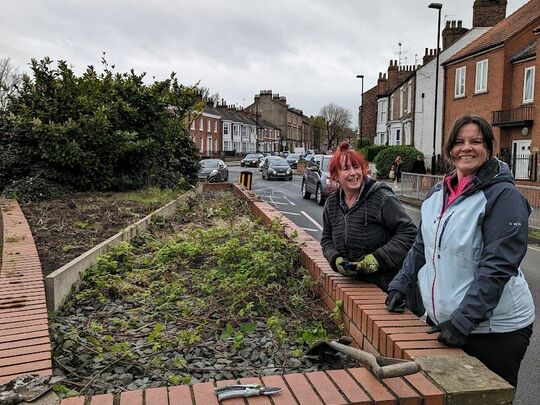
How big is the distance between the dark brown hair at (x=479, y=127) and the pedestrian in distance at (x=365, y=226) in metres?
0.79

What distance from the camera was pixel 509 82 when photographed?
1025 inches

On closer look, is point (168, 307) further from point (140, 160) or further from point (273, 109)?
point (273, 109)

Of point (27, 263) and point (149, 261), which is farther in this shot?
point (149, 261)

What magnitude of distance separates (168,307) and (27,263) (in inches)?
67.1

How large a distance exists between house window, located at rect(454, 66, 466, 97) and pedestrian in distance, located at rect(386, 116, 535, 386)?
30.7m

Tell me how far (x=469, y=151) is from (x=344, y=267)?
120 cm

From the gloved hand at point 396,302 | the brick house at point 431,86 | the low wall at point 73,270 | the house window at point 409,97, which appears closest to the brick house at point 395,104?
the house window at point 409,97

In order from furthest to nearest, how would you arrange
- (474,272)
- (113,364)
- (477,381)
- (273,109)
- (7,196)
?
(273,109), (7,196), (113,364), (474,272), (477,381)

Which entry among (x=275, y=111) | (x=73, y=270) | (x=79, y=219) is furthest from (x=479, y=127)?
(x=275, y=111)

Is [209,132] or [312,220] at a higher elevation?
A: [209,132]

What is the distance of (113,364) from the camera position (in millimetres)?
2699

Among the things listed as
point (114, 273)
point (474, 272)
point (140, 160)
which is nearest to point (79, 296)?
point (114, 273)

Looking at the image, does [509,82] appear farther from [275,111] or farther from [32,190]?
[275,111]

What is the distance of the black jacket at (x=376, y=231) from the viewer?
301cm
